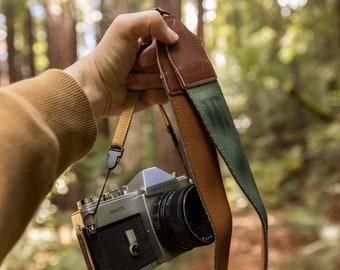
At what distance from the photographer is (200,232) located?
3.49ft

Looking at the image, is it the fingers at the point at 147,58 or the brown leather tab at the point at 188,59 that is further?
the fingers at the point at 147,58

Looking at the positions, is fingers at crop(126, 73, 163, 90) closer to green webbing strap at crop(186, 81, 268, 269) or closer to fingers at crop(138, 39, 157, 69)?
fingers at crop(138, 39, 157, 69)

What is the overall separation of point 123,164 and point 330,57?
15.5 ft

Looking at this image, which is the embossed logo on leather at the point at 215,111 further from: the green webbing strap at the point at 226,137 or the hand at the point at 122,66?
the hand at the point at 122,66

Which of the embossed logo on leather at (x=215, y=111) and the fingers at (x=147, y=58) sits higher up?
the fingers at (x=147, y=58)

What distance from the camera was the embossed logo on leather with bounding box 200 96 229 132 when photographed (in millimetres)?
1015

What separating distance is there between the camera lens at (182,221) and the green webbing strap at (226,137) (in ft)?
0.48

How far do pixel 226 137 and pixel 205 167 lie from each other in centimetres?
10

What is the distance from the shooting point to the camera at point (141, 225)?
3.34ft

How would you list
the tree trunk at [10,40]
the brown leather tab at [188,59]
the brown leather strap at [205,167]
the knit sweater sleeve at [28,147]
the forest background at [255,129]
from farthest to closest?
the tree trunk at [10,40] < the forest background at [255,129] < the brown leather tab at [188,59] < the brown leather strap at [205,167] < the knit sweater sleeve at [28,147]

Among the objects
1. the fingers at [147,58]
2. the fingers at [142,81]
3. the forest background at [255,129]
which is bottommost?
the forest background at [255,129]

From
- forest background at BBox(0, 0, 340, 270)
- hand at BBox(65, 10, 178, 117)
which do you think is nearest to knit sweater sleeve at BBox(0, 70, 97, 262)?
hand at BBox(65, 10, 178, 117)

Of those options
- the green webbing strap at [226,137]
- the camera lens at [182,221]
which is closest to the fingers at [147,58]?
the green webbing strap at [226,137]

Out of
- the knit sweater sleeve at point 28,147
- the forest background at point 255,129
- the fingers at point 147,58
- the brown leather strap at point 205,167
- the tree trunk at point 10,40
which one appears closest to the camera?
the knit sweater sleeve at point 28,147
